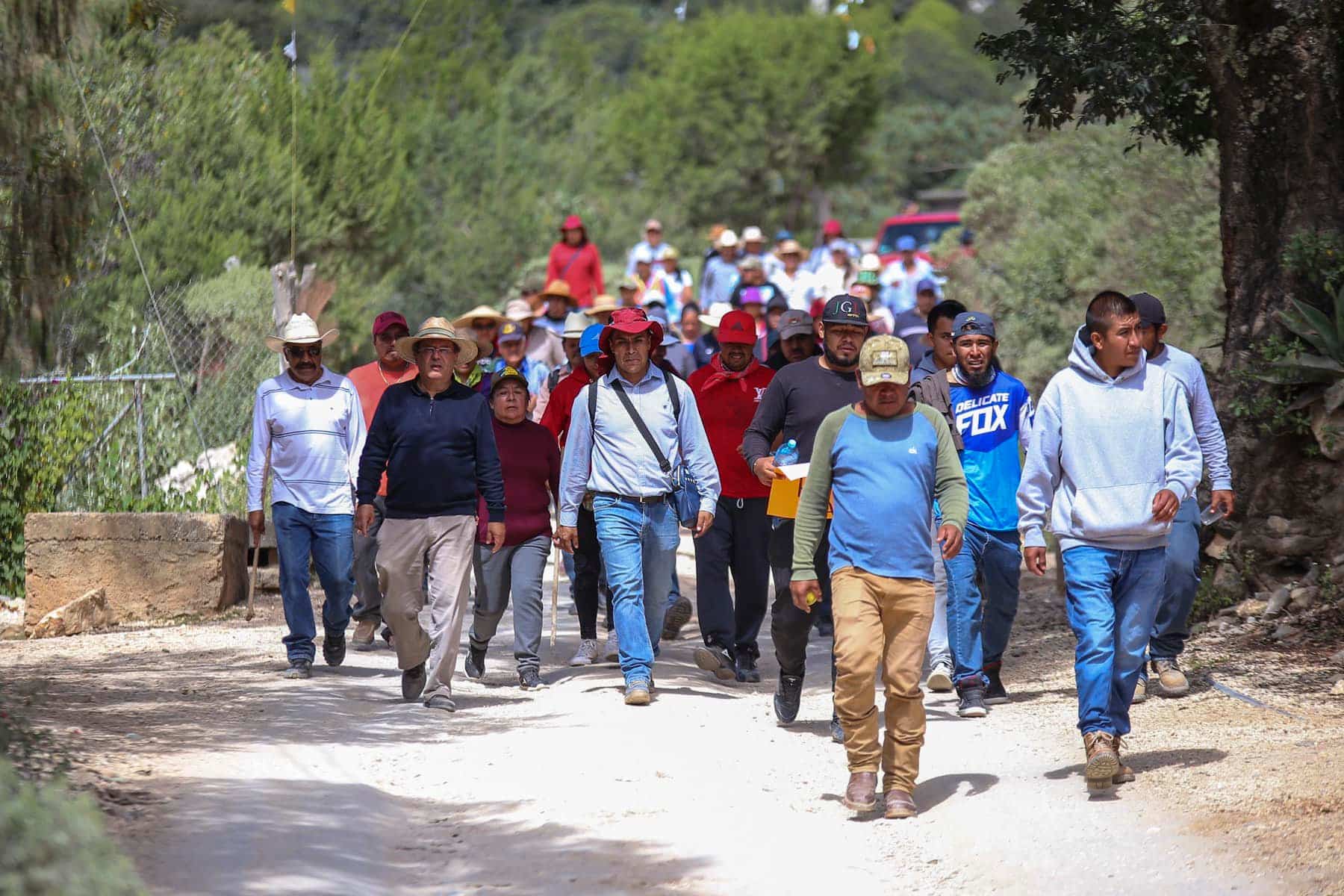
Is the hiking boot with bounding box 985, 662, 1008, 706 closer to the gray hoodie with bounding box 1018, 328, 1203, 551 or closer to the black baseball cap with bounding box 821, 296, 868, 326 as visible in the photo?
the black baseball cap with bounding box 821, 296, 868, 326

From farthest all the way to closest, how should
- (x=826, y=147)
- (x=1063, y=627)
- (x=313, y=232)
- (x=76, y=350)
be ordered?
(x=826, y=147) < (x=313, y=232) < (x=76, y=350) < (x=1063, y=627)

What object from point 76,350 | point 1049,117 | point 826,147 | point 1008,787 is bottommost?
point 1008,787

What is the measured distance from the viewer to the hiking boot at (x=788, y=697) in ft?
28.5

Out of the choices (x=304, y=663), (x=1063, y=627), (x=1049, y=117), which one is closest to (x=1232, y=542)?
(x=1063, y=627)

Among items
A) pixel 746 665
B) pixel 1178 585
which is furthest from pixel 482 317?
pixel 1178 585

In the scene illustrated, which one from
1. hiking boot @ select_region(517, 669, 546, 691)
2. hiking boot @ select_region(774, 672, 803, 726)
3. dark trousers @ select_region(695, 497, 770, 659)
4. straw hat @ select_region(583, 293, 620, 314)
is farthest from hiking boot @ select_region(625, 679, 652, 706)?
straw hat @ select_region(583, 293, 620, 314)

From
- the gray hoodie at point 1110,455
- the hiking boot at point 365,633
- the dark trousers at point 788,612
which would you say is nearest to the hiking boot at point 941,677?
the dark trousers at point 788,612

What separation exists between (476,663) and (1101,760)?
447cm

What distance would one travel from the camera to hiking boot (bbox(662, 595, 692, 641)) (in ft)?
39.4

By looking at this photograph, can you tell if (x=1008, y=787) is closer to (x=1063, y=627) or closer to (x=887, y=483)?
(x=887, y=483)

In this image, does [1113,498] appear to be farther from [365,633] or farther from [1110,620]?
[365,633]

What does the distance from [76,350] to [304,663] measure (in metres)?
4.64

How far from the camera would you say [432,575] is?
360 inches

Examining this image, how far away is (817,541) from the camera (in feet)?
23.7
